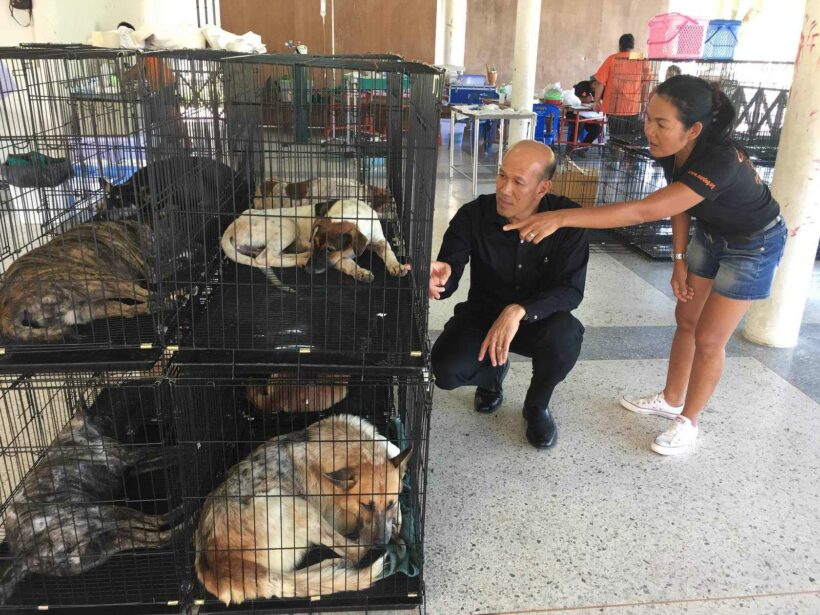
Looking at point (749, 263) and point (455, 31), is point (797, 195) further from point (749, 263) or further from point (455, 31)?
point (455, 31)

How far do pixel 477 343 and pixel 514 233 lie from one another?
0.50 m

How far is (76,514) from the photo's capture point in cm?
207

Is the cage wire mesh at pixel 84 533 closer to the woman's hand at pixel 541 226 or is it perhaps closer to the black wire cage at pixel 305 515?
the black wire cage at pixel 305 515

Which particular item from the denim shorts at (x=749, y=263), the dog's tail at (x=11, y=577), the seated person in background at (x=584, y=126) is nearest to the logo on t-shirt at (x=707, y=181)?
the denim shorts at (x=749, y=263)

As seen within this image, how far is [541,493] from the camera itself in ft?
8.75

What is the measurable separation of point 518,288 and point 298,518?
1401 mm

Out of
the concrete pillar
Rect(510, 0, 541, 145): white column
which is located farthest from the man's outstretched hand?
the concrete pillar

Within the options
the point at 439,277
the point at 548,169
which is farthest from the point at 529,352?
the point at 548,169

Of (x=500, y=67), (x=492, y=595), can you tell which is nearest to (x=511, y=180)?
(x=492, y=595)

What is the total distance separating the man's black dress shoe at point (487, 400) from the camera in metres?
3.24

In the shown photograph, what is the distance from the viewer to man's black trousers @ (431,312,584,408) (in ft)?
9.29

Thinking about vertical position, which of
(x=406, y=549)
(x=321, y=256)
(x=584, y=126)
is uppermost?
(x=321, y=256)

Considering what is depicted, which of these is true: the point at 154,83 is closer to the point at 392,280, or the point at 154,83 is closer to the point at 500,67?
the point at 392,280

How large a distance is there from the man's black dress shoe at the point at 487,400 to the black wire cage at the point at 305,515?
1003mm
